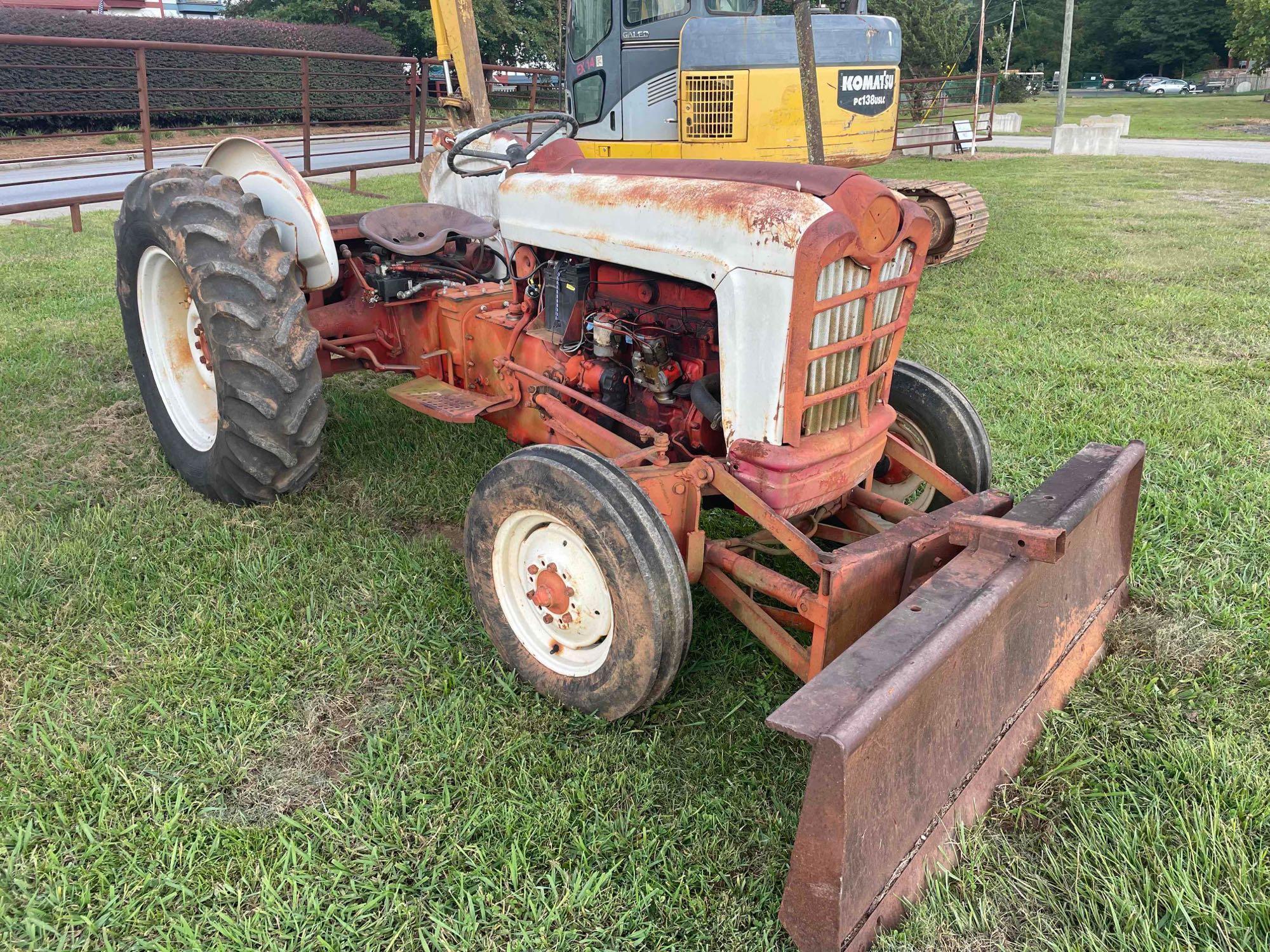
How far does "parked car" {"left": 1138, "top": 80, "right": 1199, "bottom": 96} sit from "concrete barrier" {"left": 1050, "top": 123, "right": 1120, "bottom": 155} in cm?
3808

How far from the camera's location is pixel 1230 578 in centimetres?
325

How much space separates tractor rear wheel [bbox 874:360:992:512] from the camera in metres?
3.24

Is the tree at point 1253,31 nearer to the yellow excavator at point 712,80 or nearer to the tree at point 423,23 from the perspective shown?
the tree at point 423,23

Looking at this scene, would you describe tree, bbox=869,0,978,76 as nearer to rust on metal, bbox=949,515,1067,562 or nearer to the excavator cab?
the excavator cab

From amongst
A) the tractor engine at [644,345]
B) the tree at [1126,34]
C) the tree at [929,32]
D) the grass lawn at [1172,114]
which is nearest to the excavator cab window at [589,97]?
the tractor engine at [644,345]

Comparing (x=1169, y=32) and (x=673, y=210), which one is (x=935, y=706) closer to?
(x=673, y=210)

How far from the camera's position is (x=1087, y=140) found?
20.8 m

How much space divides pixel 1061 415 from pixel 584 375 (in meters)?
2.83

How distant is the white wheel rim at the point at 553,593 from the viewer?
102 inches

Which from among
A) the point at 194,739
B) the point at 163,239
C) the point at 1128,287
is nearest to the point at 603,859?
the point at 194,739

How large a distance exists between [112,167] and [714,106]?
1119 centimetres

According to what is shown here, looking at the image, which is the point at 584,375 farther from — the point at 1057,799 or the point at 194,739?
the point at 1057,799

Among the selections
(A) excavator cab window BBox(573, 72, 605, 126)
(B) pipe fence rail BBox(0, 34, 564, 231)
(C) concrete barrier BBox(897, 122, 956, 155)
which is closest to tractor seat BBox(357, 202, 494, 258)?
(A) excavator cab window BBox(573, 72, 605, 126)

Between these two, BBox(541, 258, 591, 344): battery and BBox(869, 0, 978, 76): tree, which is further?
BBox(869, 0, 978, 76): tree
